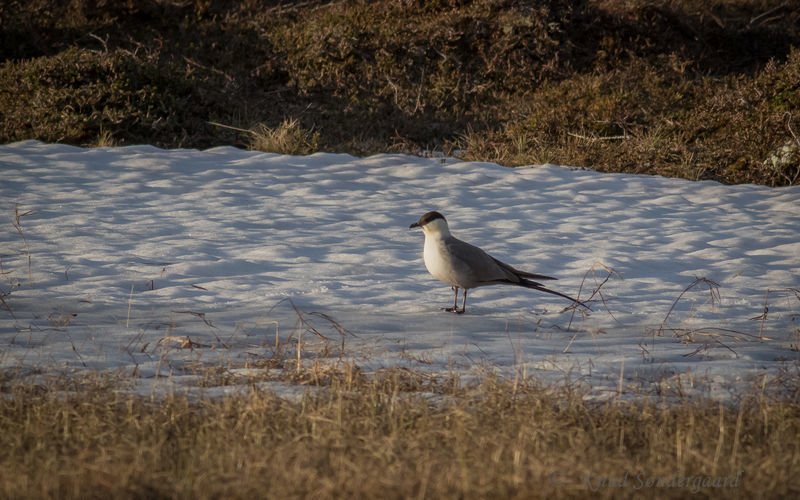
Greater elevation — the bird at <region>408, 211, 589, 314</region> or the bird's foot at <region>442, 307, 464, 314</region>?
the bird at <region>408, 211, 589, 314</region>

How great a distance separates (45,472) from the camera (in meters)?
2.69

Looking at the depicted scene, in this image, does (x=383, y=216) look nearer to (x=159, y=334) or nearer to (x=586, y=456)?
(x=159, y=334)

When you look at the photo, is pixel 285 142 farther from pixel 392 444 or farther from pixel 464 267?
pixel 392 444

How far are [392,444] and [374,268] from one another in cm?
395

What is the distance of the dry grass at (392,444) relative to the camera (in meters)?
2.65

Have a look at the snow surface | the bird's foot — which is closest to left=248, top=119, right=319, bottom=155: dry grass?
the snow surface

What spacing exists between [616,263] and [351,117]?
329 inches

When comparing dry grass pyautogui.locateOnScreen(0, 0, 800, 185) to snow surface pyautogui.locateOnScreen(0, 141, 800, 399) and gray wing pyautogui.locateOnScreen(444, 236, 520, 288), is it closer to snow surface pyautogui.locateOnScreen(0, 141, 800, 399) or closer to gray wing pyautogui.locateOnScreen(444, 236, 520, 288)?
snow surface pyautogui.locateOnScreen(0, 141, 800, 399)

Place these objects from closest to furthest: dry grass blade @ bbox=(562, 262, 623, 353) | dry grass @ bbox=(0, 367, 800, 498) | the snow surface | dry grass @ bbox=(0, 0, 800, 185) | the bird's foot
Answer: dry grass @ bbox=(0, 367, 800, 498), the snow surface, dry grass blade @ bbox=(562, 262, 623, 353), the bird's foot, dry grass @ bbox=(0, 0, 800, 185)

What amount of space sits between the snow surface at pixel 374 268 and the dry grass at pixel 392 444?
1.22 feet

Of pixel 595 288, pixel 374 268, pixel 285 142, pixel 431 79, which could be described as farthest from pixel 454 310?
pixel 431 79

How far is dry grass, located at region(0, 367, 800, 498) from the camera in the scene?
2646mm

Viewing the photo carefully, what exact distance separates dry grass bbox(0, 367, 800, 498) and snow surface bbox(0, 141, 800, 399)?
37 centimetres

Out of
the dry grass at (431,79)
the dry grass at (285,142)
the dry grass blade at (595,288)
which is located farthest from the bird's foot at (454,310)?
the dry grass at (285,142)
